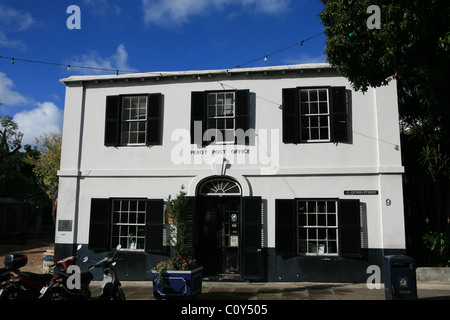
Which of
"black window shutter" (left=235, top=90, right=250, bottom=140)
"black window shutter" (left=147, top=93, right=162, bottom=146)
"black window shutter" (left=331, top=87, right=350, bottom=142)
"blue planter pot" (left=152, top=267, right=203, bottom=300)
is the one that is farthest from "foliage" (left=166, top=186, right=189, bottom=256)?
"black window shutter" (left=331, top=87, right=350, bottom=142)

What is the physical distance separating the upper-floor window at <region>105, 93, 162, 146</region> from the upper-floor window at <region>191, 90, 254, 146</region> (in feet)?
3.91

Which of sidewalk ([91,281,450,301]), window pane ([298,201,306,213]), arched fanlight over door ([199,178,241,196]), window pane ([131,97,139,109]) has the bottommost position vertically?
sidewalk ([91,281,450,301])

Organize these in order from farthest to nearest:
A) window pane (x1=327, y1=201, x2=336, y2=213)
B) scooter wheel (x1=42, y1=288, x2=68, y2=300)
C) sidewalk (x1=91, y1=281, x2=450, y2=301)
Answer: window pane (x1=327, y1=201, x2=336, y2=213) < sidewalk (x1=91, y1=281, x2=450, y2=301) < scooter wheel (x1=42, y1=288, x2=68, y2=300)

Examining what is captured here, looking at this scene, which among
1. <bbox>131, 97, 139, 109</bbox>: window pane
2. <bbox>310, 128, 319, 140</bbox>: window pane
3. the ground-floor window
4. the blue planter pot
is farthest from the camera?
<bbox>131, 97, 139, 109</bbox>: window pane

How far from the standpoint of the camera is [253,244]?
1029cm

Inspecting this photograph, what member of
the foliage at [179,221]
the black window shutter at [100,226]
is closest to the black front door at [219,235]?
the foliage at [179,221]

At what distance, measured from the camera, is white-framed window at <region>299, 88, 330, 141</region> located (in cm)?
1067

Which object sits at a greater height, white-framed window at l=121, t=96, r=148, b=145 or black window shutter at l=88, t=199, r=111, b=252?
white-framed window at l=121, t=96, r=148, b=145

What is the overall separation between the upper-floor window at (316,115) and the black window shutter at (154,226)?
4.26m

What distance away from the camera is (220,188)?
1096 cm

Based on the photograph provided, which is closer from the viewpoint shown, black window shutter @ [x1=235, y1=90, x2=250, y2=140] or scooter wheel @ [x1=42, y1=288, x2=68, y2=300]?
scooter wheel @ [x1=42, y1=288, x2=68, y2=300]

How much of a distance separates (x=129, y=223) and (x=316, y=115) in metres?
6.55

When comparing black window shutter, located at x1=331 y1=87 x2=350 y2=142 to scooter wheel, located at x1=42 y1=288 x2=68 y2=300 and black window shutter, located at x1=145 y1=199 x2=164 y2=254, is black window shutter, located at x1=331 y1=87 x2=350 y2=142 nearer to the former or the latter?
black window shutter, located at x1=145 y1=199 x2=164 y2=254

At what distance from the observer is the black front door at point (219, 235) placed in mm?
10672
